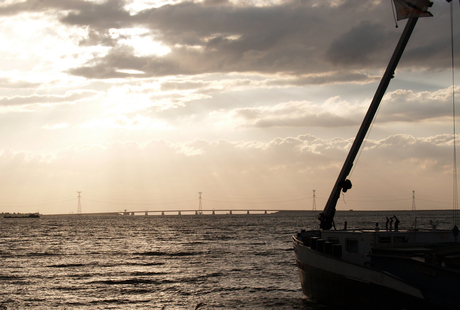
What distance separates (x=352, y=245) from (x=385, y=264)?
14.3ft

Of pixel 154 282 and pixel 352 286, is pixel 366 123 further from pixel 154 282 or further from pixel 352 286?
pixel 154 282

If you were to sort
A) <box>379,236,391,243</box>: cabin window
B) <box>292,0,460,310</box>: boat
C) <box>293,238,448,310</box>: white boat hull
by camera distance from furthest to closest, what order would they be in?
<box>379,236,391,243</box>: cabin window
<box>293,238,448,310</box>: white boat hull
<box>292,0,460,310</box>: boat

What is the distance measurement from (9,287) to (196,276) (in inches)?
734

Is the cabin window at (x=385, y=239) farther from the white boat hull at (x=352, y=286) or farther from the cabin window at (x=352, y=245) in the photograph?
the white boat hull at (x=352, y=286)

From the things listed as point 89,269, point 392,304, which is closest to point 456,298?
point 392,304

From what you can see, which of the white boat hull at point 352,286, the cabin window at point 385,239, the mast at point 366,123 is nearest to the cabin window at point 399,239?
the cabin window at point 385,239

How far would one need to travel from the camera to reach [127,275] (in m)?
51.8

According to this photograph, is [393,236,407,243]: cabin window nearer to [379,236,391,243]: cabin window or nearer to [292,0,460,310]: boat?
[292,0,460,310]: boat

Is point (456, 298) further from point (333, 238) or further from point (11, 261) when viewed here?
point (11, 261)

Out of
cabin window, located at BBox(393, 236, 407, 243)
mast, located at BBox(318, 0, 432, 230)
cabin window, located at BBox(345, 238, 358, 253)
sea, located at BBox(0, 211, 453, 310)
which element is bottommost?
sea, located at BBox(0, 211, 453, 310)

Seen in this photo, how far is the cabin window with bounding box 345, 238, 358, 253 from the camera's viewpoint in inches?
1205

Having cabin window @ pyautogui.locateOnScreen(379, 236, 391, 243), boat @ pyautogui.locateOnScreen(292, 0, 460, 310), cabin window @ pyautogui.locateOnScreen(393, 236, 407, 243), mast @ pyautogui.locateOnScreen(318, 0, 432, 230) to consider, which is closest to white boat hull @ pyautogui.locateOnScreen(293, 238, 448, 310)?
boat @ pyautogui.locateOnScreen(292, 0, 460, 310)

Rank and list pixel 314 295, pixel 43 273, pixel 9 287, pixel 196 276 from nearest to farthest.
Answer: pixel 314 295
pixel 9 287
pixel 196 276
pixel 43 273

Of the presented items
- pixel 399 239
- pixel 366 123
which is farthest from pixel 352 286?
pixel 366 123
